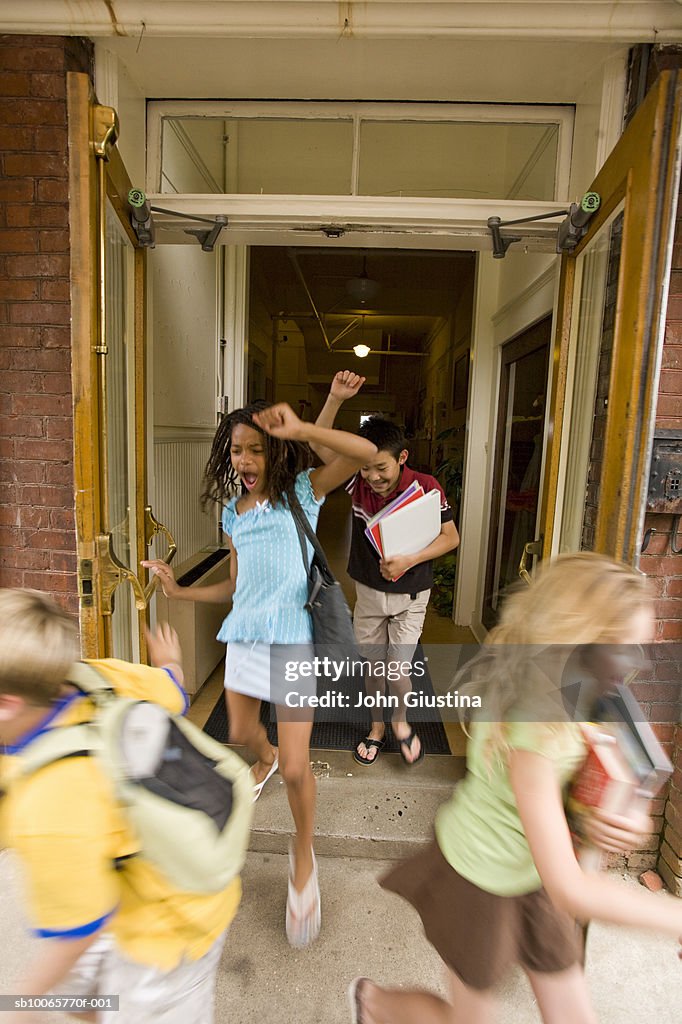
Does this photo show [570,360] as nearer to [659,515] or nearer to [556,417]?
[556,417]

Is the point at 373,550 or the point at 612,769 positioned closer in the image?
the point at 612,769

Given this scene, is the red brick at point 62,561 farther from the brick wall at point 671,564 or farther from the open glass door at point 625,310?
the brick wall at point 671,564

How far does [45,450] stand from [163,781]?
1.51 metres

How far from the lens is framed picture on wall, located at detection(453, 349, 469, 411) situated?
5.69 m

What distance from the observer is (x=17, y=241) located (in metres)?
1.92

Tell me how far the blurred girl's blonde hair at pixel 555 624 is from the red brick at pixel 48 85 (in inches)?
86.6

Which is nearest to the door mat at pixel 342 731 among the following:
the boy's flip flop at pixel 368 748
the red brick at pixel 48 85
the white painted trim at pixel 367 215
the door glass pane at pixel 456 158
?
the boy's flip flop at pixel 368 748

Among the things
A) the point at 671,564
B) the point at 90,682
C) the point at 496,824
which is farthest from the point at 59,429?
the point at 671,564

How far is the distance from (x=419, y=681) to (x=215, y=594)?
1.61m

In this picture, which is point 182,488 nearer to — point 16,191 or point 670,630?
point 16,191

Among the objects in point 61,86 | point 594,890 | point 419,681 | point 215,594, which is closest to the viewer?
point 594,890

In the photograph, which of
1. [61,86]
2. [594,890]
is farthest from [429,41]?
A: [594,890]

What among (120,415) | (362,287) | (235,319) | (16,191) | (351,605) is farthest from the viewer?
(362,287)

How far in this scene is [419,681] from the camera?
318cm
